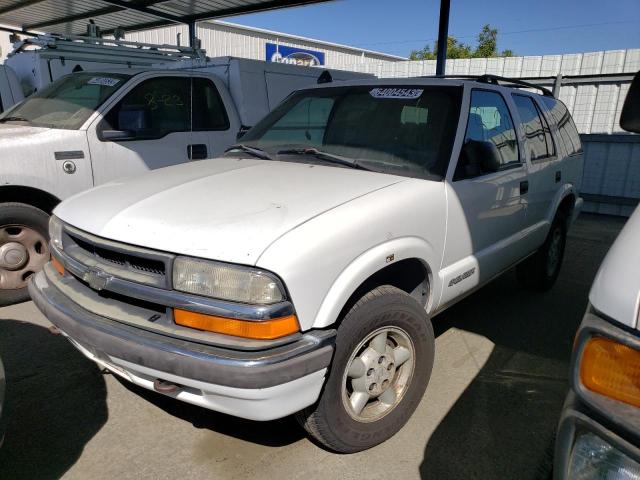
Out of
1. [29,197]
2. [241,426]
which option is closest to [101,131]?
[29,197]

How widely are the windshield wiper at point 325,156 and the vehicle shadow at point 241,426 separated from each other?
1.51m

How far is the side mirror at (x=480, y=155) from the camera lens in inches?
122

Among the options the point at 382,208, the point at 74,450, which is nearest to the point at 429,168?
the point at 382,208

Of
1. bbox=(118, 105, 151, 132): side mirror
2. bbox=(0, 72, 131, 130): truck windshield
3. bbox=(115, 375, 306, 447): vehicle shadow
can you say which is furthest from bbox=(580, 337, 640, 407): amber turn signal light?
bbox=(0, 72, 131, 130): truck windshield

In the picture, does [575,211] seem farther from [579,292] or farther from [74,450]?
[74,450]

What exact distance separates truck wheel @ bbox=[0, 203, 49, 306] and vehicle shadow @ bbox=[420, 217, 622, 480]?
3.54 meters

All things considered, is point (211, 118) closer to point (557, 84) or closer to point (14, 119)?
point (14, 119)

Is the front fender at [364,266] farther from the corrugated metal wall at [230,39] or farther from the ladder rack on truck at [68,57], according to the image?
the corrugated metal wall at [230,39]

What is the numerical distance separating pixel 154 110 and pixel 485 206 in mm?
3454

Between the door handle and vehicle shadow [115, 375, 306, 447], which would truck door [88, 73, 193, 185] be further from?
vehicle shadow [115, 375, 306, 447]

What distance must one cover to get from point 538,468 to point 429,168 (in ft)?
5.54

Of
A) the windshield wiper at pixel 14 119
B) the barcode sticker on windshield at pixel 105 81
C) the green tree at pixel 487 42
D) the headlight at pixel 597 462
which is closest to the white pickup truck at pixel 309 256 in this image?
the headlight at pixel 597 462

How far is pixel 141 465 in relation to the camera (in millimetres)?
2443

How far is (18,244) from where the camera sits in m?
4.30
